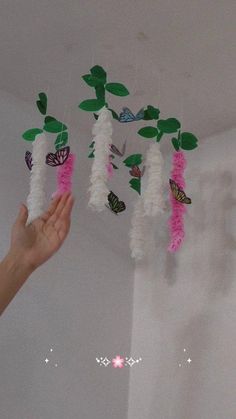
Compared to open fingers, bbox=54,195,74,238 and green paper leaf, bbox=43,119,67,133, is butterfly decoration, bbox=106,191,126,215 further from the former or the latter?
green paper leaf, bbox=43,119,67,133

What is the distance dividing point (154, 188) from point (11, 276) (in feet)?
1.48

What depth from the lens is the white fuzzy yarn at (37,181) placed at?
1.37 m

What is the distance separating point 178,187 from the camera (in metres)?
1.48

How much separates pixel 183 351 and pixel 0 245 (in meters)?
0.77

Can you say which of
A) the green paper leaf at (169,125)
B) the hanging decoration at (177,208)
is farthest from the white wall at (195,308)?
the green paper leaf at (169,125)

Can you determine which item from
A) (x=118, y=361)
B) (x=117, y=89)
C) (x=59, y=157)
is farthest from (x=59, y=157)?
(x=118, y=361)

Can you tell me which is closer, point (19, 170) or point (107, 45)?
point (107, 45)

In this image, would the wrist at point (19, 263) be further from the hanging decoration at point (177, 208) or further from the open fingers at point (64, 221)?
the hanging decoration at point (177, 208)

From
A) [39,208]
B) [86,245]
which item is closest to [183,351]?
[86,245]

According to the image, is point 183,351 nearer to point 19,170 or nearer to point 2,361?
point 2,361

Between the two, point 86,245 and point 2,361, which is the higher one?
point 86,245

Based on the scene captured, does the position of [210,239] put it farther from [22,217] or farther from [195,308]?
[22,217]

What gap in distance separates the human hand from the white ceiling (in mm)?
511

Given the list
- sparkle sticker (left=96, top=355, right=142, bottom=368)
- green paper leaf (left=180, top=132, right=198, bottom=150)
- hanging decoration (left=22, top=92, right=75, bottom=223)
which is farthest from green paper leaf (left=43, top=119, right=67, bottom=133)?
sparkle sticker (left=96, top=355, right=142, bottom=368)
